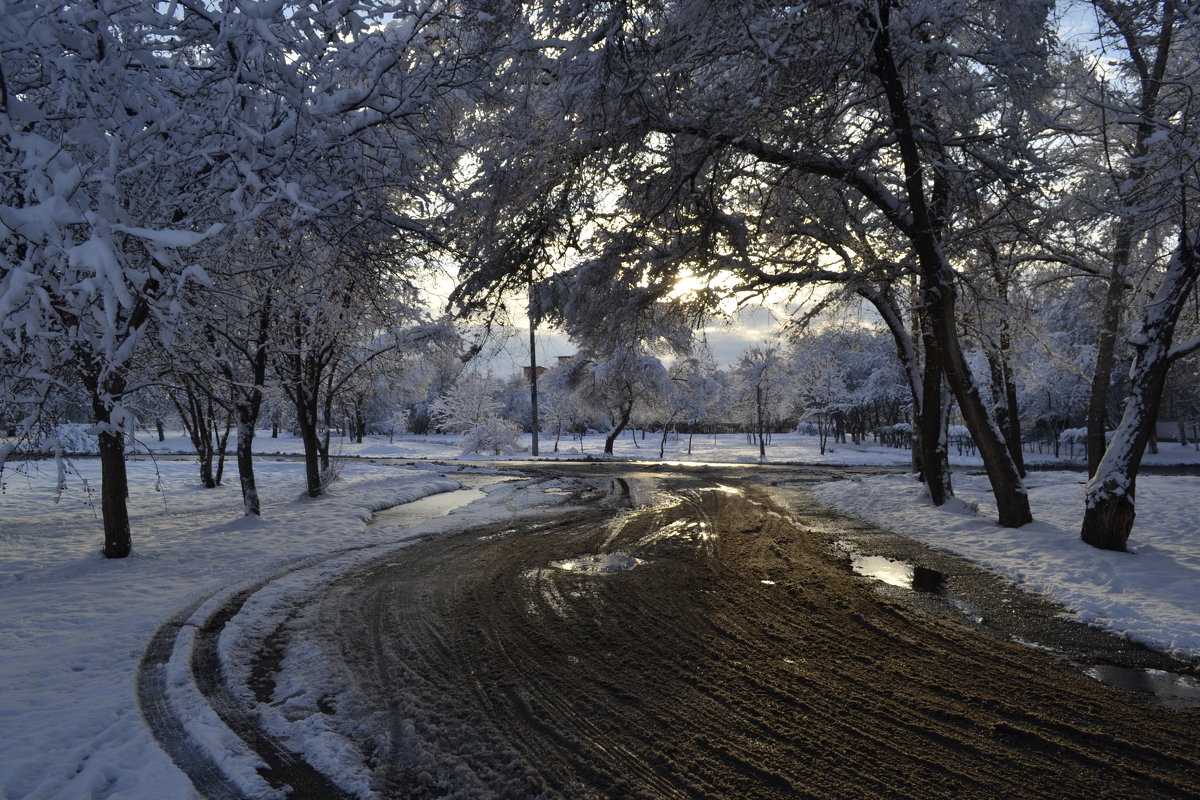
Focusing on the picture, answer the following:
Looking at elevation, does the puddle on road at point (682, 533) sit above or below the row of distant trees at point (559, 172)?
below

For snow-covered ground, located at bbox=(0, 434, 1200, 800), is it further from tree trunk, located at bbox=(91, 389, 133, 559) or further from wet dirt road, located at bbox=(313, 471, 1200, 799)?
wet dirt road, located at bbox=(313, 471, 1200, 799)

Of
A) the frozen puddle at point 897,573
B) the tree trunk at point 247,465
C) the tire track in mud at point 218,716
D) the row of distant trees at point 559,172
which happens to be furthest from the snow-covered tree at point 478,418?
the tire track in mud at point 218,716

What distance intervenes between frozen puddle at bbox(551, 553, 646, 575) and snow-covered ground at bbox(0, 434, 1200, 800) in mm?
3469

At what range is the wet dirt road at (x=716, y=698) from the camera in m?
3.54

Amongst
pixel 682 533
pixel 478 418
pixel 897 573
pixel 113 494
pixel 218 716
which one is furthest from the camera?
pixel 478 418

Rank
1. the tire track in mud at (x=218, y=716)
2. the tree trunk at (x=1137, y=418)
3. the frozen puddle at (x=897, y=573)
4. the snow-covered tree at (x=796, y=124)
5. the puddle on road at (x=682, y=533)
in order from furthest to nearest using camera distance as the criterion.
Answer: the puddle on road at (x=682, y=533) → the tree trunk at (x=1137, y=418) → the frozen puddle at (x=897, y=573) → the snow-covered tree at (x=796, y=124) → the tire track in mud at (x=218, y=716)

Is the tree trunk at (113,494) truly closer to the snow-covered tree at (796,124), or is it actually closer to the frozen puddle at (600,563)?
the frozen puddle at (600,563)

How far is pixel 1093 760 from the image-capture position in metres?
3.70

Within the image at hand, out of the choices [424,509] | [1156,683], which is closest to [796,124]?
[1156,683]

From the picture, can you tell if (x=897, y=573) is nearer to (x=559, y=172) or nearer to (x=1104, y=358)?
(x=559, y=172)

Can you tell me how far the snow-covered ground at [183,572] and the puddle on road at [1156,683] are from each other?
70 centimetres

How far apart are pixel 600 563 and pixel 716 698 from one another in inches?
174

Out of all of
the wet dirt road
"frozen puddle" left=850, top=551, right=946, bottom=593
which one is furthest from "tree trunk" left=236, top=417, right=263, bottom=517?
"frozen puddle" left=850, top=551, right=946, bottom=593

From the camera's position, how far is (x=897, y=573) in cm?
844
